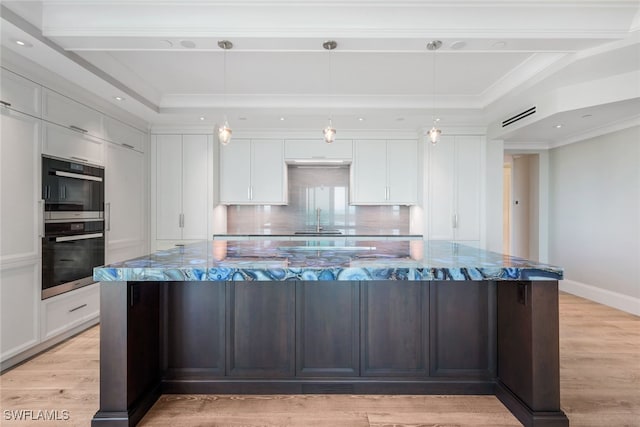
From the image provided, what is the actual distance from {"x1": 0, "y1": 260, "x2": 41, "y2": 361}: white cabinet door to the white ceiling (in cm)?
170

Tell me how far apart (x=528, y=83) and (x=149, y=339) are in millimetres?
4001

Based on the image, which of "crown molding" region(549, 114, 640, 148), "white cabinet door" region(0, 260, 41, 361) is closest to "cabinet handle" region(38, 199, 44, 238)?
"white cabinet door" region(0, 260, 41, 361)

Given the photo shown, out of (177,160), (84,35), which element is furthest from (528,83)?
(177,160)

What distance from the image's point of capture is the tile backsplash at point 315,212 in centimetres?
523

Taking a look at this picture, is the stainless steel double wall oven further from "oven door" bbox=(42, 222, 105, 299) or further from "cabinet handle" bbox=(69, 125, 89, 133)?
"cabinet handle" bbox=(69, 125, 89, 133)

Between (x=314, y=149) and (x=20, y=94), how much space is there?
3212 millimetres

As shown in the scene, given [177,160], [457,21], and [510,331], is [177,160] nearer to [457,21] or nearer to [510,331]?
[457,21]

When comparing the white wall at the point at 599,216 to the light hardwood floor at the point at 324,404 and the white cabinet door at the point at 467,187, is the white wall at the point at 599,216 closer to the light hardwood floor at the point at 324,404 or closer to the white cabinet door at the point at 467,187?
the white cabinet door at the point at 467,187

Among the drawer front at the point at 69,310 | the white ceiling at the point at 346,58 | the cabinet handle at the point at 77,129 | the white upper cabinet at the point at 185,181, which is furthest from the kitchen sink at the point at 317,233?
the cabinet handle at the point at 77,129

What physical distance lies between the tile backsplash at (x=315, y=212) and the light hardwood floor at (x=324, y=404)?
284 cm

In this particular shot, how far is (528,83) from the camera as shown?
3371mm

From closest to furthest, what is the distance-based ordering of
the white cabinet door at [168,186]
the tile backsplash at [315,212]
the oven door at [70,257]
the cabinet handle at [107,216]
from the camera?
1. the oven door at [70,257]
2. the cabinet handle at [107,216]
3. the white cabinet door at [168,186]
4. the tile backsplash at [315,212]

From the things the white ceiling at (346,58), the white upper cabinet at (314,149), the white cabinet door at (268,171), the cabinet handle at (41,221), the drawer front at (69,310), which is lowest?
the drawer front at (69,310)

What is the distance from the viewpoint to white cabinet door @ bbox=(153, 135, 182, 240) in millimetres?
4652
